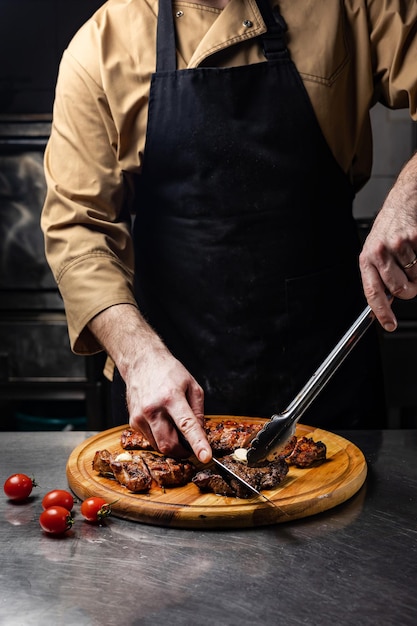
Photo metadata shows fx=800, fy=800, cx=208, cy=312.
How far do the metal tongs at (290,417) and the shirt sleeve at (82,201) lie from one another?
480 mm

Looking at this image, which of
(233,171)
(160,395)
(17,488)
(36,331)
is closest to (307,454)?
(160,395)

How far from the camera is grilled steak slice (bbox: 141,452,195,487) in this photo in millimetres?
1393

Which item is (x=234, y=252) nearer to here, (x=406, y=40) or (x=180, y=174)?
(x=180, y=174)

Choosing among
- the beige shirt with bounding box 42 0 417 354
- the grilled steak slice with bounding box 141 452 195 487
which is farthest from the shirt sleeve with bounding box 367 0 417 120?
the grilled steak slice with bounding box 141 452 195 487

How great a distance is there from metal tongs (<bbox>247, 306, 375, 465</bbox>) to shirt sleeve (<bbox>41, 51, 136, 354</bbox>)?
0.48m

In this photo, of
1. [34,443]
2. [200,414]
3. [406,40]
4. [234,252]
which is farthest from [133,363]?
[406,40]

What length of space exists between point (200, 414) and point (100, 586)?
47 cm

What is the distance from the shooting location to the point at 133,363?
158 cm

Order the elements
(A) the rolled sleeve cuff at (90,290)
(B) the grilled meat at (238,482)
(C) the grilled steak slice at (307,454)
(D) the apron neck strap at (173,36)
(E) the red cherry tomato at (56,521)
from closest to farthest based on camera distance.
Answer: (E) the red cherry tomato at (56,521) < (B) the grilled meat at (238,482) < (C) the grilled steak slice at (307,454) < (A) the rolled sleeve cuff at (90,290) < (D) the apron neck strap at (173,36)

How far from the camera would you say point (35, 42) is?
362 centimetres

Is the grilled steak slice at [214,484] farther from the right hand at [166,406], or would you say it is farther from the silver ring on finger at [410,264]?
the silver ring on finger at [410,264]

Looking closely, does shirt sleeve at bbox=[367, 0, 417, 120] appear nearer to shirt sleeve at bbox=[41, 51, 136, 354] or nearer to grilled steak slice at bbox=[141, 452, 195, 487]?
shirt sleeve at bbox=[41, 51, 136, 354]

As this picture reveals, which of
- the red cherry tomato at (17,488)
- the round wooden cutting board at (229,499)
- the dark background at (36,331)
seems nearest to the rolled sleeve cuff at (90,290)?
the round wooden cutting board at (229,499)

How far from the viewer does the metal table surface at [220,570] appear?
3.31 feet
